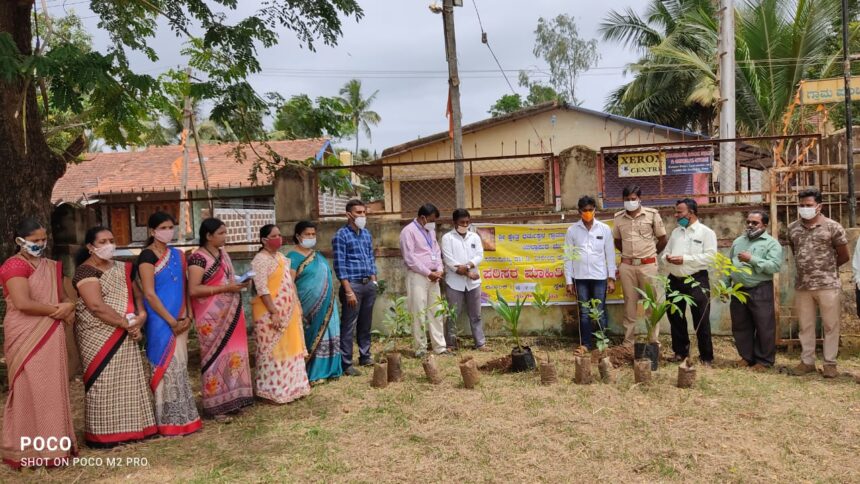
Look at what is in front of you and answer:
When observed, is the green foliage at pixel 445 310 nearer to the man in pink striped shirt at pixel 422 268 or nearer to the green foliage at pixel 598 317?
the man in pink striped shirt at pixel 422 268

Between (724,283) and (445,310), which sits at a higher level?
(724,283)

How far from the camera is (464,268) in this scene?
6719mm

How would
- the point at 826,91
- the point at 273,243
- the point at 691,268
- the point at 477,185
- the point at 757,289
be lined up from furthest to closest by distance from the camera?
the point at 477,185 → the point at 826,91 → the point at 691,268 → the point at 757,289 → the point at 273,243

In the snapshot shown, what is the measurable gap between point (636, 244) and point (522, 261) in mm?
1488

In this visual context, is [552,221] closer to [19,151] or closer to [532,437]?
[532,437]

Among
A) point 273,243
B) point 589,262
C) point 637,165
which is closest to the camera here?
point 273,243

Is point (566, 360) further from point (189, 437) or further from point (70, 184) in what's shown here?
point (70, 184)

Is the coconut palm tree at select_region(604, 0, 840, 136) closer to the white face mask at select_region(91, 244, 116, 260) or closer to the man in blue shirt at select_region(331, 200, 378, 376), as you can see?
the man in blue shirt at select_region(331, 200, 378, 376)

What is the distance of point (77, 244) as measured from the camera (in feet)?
24.6

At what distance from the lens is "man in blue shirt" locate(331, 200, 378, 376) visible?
19.9 feet

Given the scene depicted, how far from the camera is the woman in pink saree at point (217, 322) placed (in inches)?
186

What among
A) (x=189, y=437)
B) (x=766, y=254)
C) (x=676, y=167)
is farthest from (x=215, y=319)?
(x=676, y=167)

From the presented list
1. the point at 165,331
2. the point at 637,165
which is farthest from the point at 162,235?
the point at 637,165

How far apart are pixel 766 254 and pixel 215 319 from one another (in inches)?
199
